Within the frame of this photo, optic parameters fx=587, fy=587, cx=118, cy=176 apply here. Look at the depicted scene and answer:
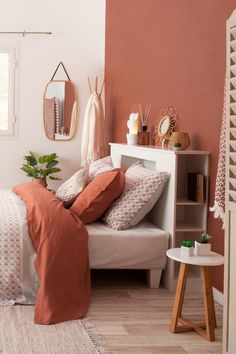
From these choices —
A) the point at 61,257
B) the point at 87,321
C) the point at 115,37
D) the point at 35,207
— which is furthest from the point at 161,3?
the point at 87,321

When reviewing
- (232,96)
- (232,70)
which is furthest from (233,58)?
(232,96)

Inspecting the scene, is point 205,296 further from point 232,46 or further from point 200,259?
point 232,46

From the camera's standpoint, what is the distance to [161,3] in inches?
204

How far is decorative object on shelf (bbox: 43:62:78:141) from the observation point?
23.8 ft

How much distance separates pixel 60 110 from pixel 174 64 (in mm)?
2720

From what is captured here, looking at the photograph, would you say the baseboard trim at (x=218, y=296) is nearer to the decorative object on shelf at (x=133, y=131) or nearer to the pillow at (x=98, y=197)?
the pillow at (x=98, y=197)

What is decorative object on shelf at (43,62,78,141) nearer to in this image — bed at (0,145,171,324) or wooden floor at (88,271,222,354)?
bed at (0,145,171,324)

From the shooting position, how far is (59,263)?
3672mm

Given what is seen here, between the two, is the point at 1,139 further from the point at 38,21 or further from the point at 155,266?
the point at 155,266

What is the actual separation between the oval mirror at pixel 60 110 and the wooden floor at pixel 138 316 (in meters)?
3.05

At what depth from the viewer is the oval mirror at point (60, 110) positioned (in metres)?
7.25

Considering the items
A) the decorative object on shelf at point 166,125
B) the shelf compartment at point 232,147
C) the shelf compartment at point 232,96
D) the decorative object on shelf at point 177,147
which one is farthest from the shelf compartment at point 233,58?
the decorative object on shelf at point 166,125

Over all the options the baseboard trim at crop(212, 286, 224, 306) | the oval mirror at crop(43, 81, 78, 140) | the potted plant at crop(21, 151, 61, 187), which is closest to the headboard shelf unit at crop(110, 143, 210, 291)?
the baseboard trim at crop(212, 286, 224, 306)

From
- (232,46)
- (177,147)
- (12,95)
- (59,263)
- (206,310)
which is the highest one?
(12,95)
